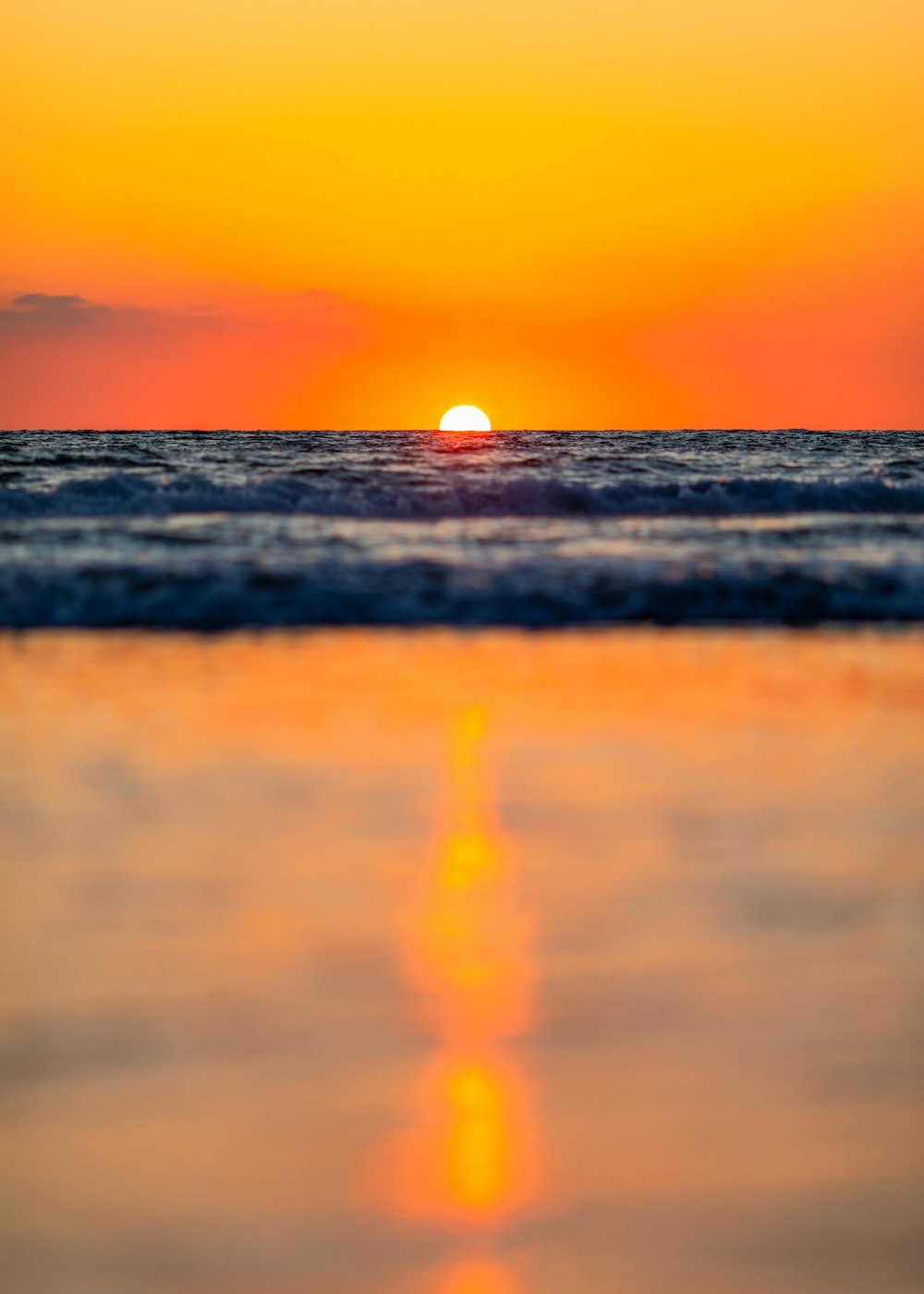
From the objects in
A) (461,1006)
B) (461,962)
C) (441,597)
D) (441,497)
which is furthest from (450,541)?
(461,1006)

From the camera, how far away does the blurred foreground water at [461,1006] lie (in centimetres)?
266

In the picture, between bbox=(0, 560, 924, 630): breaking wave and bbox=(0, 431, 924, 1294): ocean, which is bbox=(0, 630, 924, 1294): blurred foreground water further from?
bbox=(0, 560, 924, 630): breaking wave

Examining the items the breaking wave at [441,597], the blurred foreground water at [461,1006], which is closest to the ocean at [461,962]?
the blurred foreground water at [461,1006]

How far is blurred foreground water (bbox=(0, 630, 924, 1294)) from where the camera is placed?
266cm

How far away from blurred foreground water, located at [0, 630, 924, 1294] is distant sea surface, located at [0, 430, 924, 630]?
13.9 ft

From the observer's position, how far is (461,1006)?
3623mm

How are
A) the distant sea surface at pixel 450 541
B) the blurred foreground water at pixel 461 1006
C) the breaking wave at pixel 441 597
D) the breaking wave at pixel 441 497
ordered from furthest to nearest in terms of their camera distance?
1. the breaking wave at pixel 441 497
2. the distant sea surface at pixel 450 541
3. the breaking wave at pixel 441 597
4. the blurred foreground water at pixel 461 1006

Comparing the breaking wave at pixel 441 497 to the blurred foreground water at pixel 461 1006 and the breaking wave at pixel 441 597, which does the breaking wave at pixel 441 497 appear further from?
the blurred foreground water at pixel 461 1006

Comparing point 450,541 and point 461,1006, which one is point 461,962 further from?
point 450,541

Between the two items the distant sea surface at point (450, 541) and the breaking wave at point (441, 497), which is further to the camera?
the breaking wave at point (441, 497)

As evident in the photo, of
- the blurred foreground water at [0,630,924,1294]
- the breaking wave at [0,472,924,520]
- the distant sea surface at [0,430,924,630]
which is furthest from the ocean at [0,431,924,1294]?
the breaking wave at [0,472,924,520]

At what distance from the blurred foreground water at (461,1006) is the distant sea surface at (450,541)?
13.9ft

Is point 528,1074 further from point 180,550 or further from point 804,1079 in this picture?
point 180,550

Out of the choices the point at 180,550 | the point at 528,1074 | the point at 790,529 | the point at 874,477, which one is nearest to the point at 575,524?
the point at 790,529
